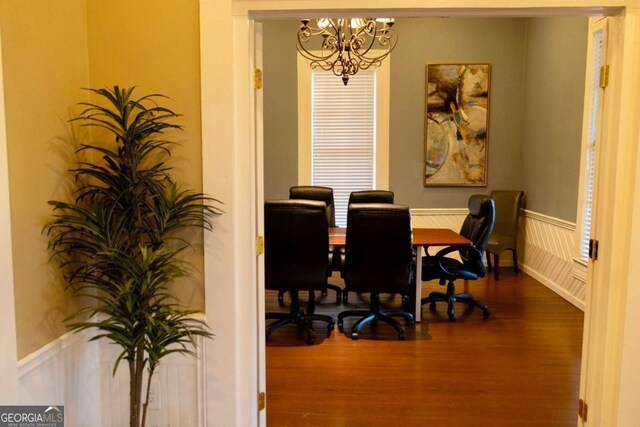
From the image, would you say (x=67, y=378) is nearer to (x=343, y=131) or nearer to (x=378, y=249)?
(x=378, y=249)

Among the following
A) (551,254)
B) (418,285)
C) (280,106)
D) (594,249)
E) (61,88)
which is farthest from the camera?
(280,106)

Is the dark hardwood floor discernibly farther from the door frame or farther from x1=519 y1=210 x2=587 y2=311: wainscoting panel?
the door frame

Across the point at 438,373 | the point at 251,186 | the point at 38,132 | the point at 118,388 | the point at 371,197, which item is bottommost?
the point at 438,373

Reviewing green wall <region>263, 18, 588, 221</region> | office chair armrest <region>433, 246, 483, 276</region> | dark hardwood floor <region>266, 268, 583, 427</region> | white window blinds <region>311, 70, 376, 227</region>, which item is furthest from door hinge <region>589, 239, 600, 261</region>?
white window blinds <region>311, 70, 376, 227</region>

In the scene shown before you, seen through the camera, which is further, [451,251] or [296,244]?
[451,251]

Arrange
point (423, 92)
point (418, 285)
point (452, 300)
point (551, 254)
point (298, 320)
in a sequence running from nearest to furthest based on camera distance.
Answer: point (298, 320)
point (418, 285)
point (452, 300)
point (551, 254)
point (423, 92)

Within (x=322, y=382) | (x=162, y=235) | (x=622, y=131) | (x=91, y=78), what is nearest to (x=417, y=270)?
(x=322, y=382)

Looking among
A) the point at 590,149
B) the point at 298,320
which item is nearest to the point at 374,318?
the point at 298,320

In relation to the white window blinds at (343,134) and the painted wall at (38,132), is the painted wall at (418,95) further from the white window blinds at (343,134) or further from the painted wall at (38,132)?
the painted wall at (38,132)

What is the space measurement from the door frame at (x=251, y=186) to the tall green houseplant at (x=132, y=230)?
125 mm

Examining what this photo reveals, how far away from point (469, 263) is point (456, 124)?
99.8 inches

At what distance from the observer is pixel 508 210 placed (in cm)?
616
